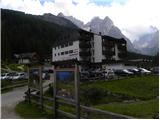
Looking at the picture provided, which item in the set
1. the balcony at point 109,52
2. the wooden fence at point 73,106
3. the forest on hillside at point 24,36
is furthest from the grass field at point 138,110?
the balcony at point 109,52

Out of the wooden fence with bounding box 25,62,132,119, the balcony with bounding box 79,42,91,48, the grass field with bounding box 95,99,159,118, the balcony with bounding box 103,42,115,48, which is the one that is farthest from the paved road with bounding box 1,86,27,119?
the balcony with bounding box 103,42,115,48

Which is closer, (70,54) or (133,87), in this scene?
(133,87)

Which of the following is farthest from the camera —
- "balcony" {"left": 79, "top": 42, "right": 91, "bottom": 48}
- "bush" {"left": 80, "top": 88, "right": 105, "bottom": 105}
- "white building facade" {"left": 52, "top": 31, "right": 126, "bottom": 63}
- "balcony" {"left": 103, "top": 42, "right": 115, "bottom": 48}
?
"balcony" {"left": 103, "top": 42, "right": 115, "bottom": 48}

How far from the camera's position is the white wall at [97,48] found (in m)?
97.1

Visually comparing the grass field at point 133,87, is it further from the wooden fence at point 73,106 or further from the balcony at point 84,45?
the balcony at point 84,45

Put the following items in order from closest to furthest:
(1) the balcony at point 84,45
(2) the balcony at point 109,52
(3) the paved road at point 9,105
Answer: (3) the paved road at point 9,105
(1) the balcony at point 84,45
(2) the balcony at point 109,52

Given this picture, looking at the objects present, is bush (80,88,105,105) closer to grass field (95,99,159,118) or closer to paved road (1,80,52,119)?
paved road (1,80,52,119)

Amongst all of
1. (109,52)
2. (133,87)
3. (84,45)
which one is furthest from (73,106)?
(109,52)

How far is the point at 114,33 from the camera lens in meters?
150

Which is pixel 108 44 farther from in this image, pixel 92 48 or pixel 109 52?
pixel 92 48

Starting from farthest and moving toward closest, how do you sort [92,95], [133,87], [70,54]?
[70,54], [133,87], [92,95]

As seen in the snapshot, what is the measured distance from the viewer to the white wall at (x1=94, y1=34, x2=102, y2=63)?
97.1 m

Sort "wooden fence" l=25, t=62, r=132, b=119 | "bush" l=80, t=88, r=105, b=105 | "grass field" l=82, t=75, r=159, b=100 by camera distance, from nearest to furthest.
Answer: "wooden fence" l=25, t=62, r=132, b=119 < "bush" l=80, t=88, r=105, b=105 < "grass field" l=82, t=75, r=159, b=100

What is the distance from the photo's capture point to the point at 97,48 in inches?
3863
